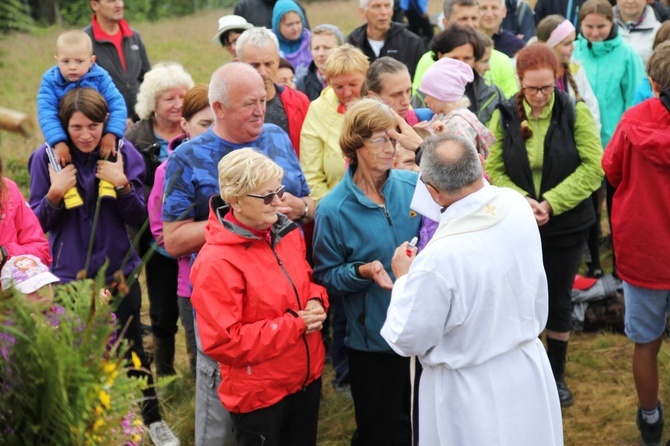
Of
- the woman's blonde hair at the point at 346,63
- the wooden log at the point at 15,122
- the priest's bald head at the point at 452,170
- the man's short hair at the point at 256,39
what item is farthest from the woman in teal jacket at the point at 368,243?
the wooden log at the point at 15,122

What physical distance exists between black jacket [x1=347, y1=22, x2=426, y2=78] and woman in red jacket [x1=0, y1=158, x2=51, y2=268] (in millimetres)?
4066

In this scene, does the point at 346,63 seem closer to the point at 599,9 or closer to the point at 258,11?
the point at 599,9

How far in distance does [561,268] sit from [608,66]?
2.58m

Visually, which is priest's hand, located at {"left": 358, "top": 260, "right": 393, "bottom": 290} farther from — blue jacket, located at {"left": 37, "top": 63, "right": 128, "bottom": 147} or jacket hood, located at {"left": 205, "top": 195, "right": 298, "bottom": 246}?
blue jacket, located at {"left": 37, "top": 63, "right": 128, "bottom": 147}

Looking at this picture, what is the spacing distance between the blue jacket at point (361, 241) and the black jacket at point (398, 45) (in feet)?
11.2

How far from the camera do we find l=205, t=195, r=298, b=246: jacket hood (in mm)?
3850

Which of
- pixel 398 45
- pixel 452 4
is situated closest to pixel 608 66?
pixel 452 4

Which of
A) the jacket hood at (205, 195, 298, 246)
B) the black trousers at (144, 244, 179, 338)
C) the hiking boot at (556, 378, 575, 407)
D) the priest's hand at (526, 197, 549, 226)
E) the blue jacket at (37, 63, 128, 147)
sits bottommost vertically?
the hiking boot at (556, 378, 575, 407)

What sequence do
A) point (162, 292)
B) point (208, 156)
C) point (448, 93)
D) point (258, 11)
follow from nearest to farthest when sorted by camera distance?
point (208, 156), point (448, 93), point (162, 292), point (258, 11)

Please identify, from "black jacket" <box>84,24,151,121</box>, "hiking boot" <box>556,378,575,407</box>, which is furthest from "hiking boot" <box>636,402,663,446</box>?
"black jacket" <box>84,24,151,121</box>

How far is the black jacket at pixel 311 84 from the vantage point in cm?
707

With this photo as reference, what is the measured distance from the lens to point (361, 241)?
4391 millimetres

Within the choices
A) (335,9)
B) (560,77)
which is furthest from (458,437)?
(335,9)

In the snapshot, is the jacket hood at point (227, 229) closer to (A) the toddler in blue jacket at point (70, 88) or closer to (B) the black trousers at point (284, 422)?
(B) the black trousers at point (284, 422)
